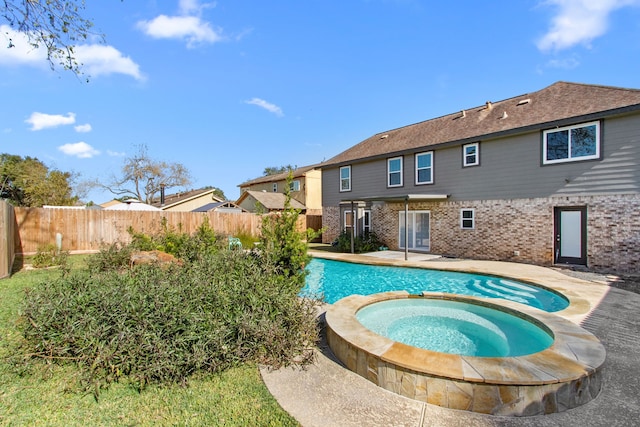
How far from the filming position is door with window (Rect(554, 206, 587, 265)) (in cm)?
1026

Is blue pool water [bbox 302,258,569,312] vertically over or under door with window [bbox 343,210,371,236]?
under

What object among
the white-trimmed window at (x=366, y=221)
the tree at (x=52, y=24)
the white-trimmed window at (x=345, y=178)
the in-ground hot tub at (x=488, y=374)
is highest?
the tree at (x=52, y=24)

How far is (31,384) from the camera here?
3326 mm

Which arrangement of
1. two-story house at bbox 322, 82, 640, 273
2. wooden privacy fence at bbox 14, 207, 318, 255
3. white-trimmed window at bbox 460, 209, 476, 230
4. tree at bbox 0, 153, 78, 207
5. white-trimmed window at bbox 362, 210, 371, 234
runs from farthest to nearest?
tree at bbox 0, 153, 78, 207
white-trimmed window at bbox 362, 210, 371, 234
wooden privacy fence at bbox 14, 207, 318, 255
white-trimmed window at bbox 460, 209, 476, 230
two-story house at bbox 322, 82, 640, 273

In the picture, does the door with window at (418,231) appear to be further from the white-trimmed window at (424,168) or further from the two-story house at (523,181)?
the white-trimmed window at (424,168)

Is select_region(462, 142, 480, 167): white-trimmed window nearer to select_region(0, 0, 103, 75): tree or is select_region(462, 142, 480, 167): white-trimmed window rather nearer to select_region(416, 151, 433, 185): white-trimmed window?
select_region(416, 151, 433, 185): white-trimmed window

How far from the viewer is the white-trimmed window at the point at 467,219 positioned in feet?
42.2

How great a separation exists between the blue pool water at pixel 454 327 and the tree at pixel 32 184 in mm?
34675

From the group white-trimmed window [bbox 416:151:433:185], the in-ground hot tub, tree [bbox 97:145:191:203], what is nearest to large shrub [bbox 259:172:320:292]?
the in-ground hot tub

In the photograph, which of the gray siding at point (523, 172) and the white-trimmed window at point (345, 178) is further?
the white-trimmed window at point (345, 178)

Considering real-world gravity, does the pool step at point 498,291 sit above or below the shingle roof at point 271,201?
below

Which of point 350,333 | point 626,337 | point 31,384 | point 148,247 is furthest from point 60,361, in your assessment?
point 148,247

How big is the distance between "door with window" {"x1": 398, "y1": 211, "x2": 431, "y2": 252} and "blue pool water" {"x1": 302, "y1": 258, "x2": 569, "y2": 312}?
4177mm

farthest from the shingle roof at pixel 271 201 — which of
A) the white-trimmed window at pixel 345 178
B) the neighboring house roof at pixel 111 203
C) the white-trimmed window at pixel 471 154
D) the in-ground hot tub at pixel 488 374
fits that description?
the in-ground hot tub at pixel 488 374
